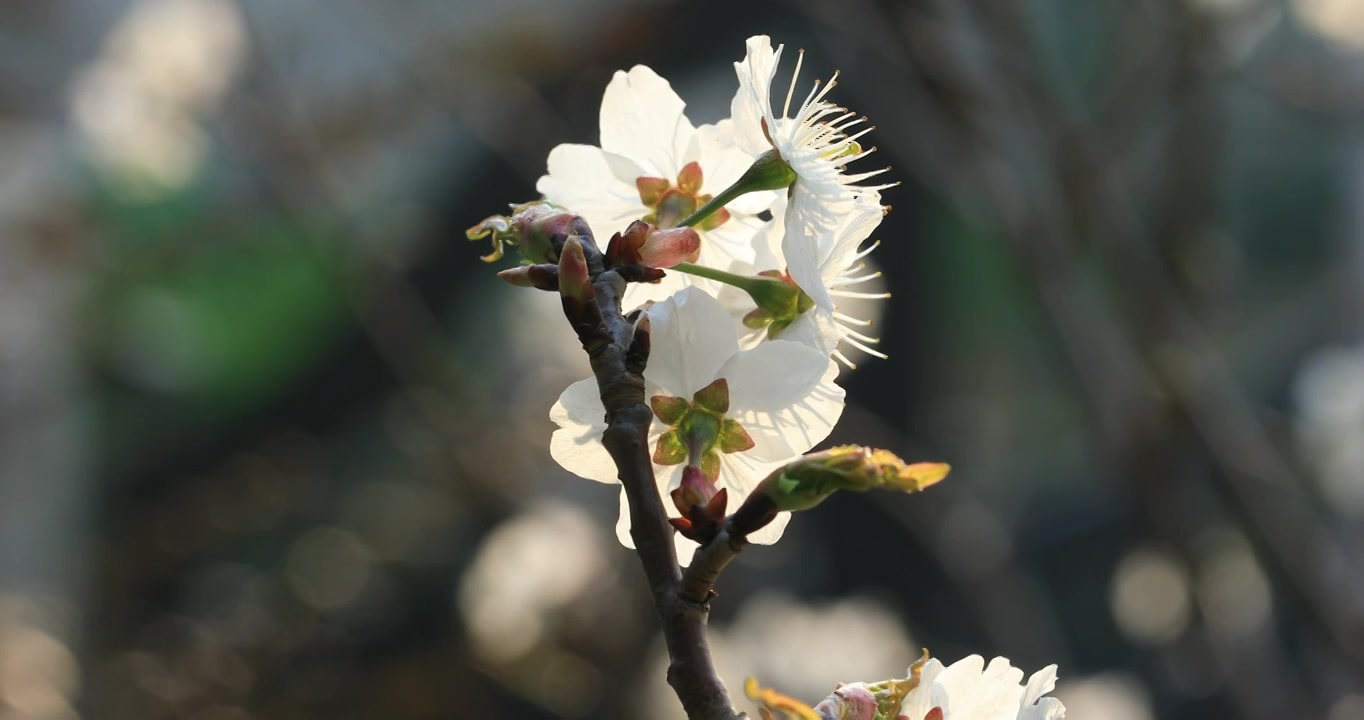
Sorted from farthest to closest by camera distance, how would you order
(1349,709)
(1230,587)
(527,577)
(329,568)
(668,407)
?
(329,568), (527,577), (1230,587), (1349,709), (668,407)

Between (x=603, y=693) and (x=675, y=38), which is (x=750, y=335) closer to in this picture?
(x=603, y=693)

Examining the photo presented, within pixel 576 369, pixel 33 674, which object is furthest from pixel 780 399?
pixel 33 674

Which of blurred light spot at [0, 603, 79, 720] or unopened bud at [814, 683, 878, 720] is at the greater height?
blurred light spot at [0, 603, 79, 720]

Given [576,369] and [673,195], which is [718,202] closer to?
[673,195]

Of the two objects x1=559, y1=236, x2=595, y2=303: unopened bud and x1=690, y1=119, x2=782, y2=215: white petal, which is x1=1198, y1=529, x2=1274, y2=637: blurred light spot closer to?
x1=690, y1=119, x2=782, y2=215: white petal

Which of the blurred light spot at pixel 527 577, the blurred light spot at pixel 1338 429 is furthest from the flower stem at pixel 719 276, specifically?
the blurred light spot at pixel 1338 429

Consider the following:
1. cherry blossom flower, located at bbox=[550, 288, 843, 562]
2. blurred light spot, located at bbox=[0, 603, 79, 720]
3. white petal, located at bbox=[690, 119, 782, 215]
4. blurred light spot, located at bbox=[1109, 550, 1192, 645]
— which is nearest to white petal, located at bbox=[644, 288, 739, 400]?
cherry blossom flower, located at bbox=[550, 288, 843, 562]

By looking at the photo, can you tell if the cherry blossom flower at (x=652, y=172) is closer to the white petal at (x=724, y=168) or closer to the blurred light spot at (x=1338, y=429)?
the white petal at (x=724, y=168)
